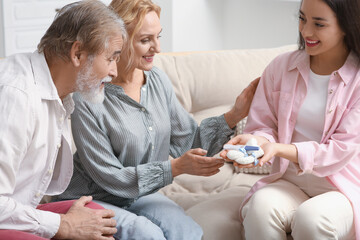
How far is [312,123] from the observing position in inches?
74.5

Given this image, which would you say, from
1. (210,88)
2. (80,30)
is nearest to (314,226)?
(80,30)

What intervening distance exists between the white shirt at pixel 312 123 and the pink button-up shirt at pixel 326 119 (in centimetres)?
2

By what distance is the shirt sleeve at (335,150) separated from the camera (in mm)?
1790

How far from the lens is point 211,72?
8.59 feet

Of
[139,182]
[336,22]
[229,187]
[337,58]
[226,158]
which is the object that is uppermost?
[336,22]

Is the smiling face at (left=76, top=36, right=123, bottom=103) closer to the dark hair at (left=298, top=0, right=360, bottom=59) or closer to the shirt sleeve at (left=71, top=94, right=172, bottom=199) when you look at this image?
the shirt sleeve at (left=71, top=94, right=172, bottom=199)

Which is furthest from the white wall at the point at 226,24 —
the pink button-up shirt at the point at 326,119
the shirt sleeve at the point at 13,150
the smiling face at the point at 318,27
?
the shirt sleeve at the point at 13,150

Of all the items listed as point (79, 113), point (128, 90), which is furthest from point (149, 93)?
point (79, 113)

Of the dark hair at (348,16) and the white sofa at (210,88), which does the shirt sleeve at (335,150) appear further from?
the white sofa at (210,88)

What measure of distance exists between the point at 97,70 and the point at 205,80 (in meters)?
1.05

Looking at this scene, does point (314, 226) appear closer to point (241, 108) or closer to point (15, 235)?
point (241, 108)

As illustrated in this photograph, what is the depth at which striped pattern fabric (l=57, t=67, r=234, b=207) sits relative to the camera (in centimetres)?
183

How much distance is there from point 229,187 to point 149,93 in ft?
2.06

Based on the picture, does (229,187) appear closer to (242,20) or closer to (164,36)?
(164,36)
